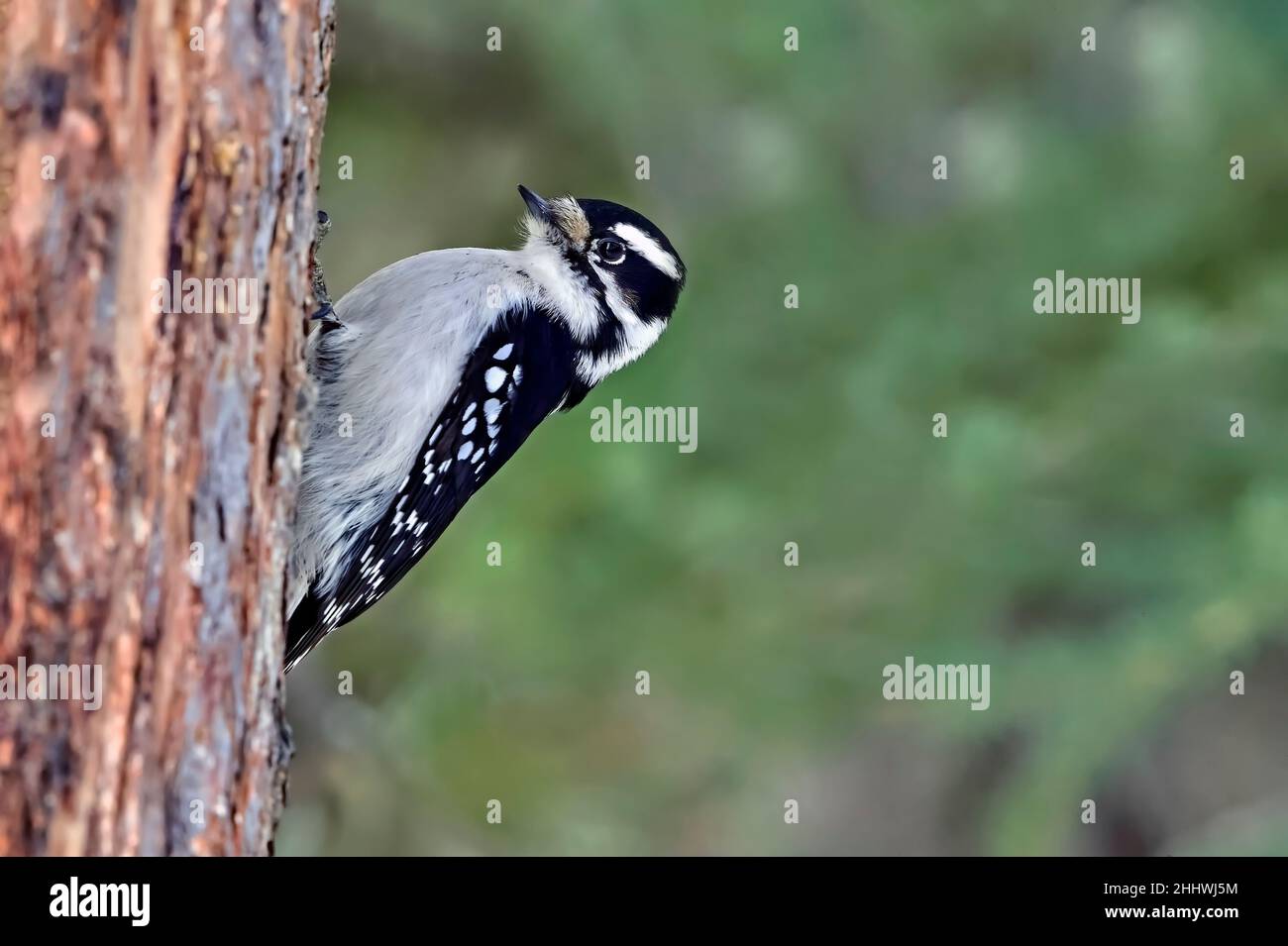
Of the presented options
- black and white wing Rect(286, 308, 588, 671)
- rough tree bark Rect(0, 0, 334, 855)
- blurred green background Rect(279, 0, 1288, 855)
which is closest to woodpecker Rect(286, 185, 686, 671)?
black and white wing Rect(286, 308, 588, 671)

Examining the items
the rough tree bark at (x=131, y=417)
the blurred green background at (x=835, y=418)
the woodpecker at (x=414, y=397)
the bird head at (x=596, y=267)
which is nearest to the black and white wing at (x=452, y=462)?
the woodpecker at (x=414, y=397)

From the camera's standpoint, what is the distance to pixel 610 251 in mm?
4188

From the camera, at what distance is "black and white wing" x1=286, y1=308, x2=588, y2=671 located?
3770mm

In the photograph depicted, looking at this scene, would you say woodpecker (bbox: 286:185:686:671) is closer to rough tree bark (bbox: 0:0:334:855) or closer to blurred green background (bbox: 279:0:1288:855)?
blurred green background (bbox: 279:0:1288:855)

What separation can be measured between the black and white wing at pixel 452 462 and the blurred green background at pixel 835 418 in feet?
3.08

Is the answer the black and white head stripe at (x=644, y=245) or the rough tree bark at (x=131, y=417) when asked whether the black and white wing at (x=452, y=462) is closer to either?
the black and white head stripe at (x=644, y=245)

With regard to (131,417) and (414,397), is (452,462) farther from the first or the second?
(131,417)

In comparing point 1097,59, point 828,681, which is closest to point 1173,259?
point 1097,59

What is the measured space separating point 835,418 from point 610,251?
1.17m

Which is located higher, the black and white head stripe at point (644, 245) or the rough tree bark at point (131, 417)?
the black and white head stripe at point (644, 245)

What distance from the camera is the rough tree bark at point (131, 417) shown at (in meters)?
2.13

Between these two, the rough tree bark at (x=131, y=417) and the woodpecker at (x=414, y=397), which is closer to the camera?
the rough tree bark at (x=131, y=417)

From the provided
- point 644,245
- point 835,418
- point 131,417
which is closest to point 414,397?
point 644,245
